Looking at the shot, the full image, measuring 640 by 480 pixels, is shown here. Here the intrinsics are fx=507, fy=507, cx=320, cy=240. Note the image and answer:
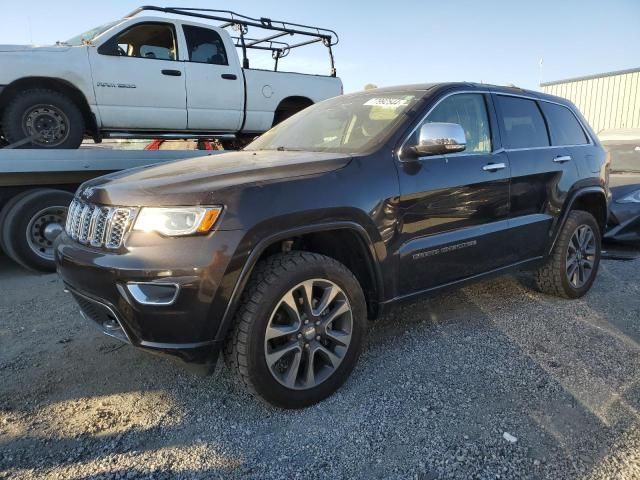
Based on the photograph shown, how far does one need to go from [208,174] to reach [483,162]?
2.00 meters

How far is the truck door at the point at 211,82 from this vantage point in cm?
662

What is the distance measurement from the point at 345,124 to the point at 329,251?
1030 mm

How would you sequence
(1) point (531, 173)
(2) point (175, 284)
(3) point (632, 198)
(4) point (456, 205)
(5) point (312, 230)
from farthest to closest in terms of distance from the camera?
(3) point (632, 198) < (1) point (531, 173) < (4) point (456, 205) < (5) point (312, 230) < (2) point (175, 284)

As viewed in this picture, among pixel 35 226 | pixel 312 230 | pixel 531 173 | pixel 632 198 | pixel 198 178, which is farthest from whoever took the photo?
pixel 632 198

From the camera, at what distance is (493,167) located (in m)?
3.66

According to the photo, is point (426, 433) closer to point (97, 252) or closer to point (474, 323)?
point (474, 323)

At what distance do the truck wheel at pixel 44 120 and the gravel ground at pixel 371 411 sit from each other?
7.62 feet

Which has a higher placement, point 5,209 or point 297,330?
point 5,209

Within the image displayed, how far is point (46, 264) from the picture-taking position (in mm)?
5258

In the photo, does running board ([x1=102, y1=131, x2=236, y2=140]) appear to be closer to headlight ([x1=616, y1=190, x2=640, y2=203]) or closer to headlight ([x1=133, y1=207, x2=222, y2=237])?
headlight ([x1=133, y1=207, x2=222, y2=237])

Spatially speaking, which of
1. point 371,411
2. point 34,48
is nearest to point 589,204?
point 371,411

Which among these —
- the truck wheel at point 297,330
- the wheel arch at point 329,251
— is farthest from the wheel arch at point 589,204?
the truck wheel at point 297,330

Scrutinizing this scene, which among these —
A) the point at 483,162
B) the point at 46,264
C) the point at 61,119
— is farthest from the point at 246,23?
the point at 483,162

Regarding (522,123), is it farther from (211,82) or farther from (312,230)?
(211,82)
